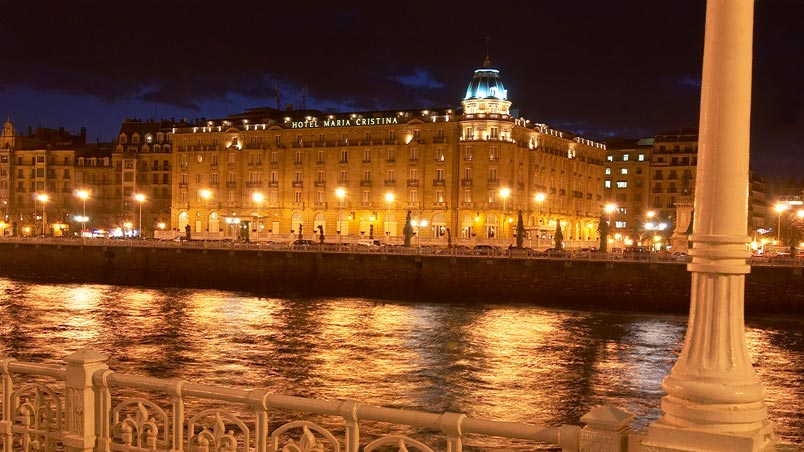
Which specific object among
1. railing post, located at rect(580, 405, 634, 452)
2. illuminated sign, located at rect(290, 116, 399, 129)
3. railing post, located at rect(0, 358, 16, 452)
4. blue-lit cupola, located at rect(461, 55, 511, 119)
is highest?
blue-lit cupola, located at rect(461, 55, 511, 119)

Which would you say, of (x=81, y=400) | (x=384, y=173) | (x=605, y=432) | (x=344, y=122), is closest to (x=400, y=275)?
(x=384, y=173)

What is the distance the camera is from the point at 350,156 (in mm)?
106938

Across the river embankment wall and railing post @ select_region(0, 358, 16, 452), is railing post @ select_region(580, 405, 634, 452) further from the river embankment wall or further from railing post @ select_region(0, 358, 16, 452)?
the river embankment wall

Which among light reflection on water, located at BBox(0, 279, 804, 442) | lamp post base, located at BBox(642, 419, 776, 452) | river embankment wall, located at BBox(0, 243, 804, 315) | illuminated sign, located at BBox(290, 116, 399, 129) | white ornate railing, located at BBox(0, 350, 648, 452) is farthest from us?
illuminated sign, located at BBox(290, 116, 399, 129)

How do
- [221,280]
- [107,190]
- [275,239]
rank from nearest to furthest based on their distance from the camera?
[221,280]
[275,239]
[107,190]

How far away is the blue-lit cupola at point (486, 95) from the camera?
3959 inches

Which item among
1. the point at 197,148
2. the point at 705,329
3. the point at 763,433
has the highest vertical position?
the point at 197,148

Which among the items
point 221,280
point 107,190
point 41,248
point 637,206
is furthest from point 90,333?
point 637,206

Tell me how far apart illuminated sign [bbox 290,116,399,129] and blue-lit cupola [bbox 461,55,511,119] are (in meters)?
9.53

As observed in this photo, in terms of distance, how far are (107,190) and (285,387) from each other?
11033cm

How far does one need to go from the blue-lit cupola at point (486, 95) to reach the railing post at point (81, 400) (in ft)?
303

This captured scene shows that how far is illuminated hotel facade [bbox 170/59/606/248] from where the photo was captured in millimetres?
99875

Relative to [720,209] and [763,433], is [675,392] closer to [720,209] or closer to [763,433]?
[763,433]


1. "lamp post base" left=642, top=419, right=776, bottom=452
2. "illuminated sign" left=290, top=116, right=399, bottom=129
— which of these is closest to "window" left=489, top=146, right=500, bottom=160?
"illuminated sign" left=290, top=116, right=399, bottom=129
